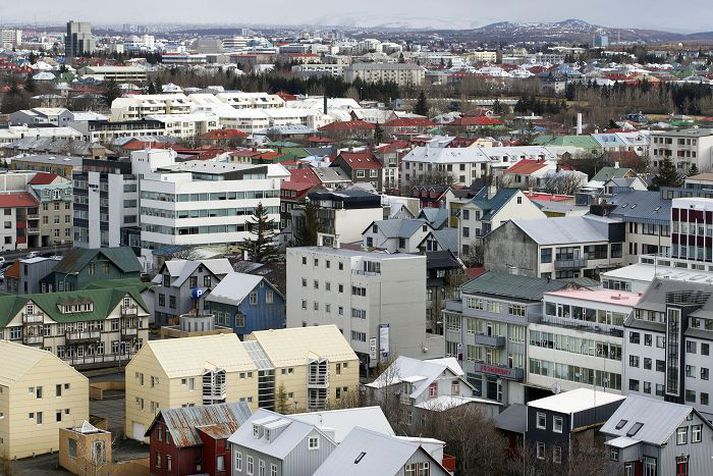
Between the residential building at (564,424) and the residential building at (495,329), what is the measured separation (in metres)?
4.18

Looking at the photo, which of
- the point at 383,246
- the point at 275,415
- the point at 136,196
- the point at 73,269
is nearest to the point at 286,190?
the point at 136,196

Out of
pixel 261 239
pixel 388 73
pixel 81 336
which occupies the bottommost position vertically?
pixel 81 336

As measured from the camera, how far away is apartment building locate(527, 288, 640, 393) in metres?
24.7

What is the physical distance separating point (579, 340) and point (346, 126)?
5053 centimetres

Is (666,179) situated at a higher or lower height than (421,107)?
lower

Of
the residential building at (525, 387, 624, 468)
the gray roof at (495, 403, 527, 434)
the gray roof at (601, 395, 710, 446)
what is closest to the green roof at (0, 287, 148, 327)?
the gray roof at (495, 403, 527, 434)

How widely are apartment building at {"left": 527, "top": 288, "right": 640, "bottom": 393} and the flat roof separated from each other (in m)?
2.10

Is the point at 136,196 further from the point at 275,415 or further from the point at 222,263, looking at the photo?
the point at 275,415

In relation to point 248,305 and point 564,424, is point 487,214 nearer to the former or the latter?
point 248,305

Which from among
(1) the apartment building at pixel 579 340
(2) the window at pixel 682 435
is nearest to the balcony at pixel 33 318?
(1) the apartment building at pixel 579 340

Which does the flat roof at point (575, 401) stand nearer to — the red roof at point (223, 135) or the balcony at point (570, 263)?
the balcony at point (570, 263)

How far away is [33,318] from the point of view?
29125mm

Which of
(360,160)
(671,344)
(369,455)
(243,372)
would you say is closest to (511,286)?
(671,344)

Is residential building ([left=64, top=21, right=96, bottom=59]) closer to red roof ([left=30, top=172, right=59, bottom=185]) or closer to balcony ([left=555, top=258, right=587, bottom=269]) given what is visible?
red roof ([left=30, top=172, right=59, bottom=185])
